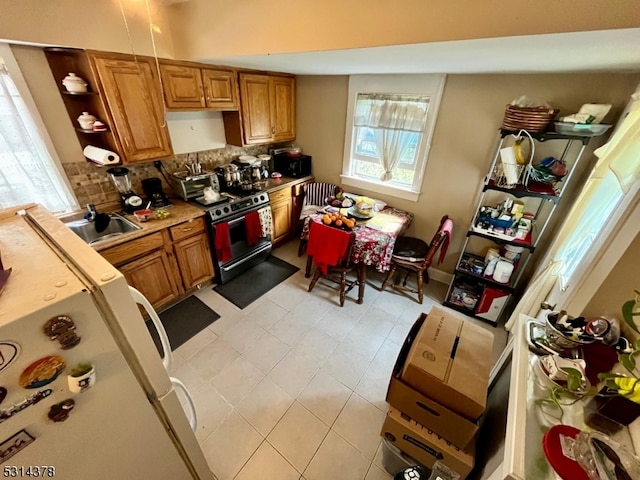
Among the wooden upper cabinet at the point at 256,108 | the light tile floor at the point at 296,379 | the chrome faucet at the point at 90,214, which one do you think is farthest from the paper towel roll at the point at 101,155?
the light tile floor at the point at 296,379

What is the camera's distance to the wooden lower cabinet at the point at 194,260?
7.72ft

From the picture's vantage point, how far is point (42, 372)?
A: 581 millimetres

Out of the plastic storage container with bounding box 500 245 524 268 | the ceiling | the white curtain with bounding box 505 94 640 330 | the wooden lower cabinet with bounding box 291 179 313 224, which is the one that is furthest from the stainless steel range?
the white curtain with bounding box 505 94 640 330

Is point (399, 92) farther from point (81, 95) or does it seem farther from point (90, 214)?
point (90, 214)

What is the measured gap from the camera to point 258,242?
3025mm

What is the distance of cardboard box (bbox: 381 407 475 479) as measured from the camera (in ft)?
3.81

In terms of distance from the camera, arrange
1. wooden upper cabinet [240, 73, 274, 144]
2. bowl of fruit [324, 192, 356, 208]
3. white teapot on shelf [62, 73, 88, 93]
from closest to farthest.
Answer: white teapot on shelf [62, 73, 88, 93] → wooden upper cabinet [240, 73, 274, 144] → bowl of fruit [324, 192, 356, 208]

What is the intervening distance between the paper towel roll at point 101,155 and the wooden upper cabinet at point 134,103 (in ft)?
0.32

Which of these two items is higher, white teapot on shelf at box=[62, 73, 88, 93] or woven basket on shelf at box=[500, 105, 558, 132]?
white teapot on shelf at box=[62, 73, 88, 93]

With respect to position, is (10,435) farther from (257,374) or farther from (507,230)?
(507,230)

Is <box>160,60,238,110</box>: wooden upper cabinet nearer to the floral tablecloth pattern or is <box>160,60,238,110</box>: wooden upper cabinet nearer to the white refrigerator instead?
the floral tablecloth pattern

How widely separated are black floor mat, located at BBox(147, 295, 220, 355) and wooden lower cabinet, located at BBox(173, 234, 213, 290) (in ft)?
0.66

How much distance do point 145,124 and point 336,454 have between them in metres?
2.80

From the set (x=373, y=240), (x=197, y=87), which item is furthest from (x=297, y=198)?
(x=197, y=87)
